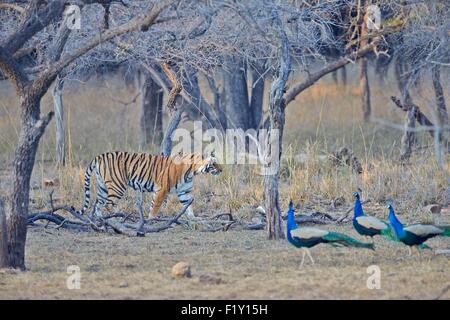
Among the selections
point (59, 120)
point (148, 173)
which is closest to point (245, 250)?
point (148, 173)

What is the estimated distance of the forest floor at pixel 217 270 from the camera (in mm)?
7547

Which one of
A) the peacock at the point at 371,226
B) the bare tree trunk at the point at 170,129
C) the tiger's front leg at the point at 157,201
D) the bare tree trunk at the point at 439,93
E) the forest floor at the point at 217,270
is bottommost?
the forest floor at the point at 217,270

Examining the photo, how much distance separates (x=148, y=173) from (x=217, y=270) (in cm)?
454

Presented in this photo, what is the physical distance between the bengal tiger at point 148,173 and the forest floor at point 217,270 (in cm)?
215

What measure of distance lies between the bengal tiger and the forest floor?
84.6 inches

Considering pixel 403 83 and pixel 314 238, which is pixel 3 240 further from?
pixel 403 83

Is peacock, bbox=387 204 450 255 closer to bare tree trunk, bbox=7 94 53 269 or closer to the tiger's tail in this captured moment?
bare tree trunk, bbox=7 94 53 269

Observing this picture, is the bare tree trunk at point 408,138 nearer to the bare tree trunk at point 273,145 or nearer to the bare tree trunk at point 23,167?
the bare tree trunk at point 273,145

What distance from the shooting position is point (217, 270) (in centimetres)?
848

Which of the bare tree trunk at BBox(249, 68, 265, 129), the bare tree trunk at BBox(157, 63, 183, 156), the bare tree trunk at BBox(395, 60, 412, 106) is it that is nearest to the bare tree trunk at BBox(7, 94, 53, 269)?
the bare tree trunk at BBox(157, 63, 183, 156)

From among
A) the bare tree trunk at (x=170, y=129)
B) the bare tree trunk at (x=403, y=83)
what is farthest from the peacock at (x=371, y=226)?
the bare tree trunk at (x=403, y=83)
